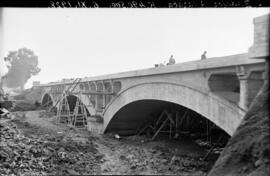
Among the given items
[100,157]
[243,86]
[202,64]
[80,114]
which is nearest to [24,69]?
[80,114]

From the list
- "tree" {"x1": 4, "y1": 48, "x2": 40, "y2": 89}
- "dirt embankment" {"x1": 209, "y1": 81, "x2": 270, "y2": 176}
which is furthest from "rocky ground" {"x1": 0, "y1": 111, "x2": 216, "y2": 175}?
"tree" {"x1": 4, "y1": 48, "x2": 40, "y2": 89}

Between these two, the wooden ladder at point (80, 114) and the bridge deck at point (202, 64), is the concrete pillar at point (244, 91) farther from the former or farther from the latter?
the wooden ladder at point (80, 114)

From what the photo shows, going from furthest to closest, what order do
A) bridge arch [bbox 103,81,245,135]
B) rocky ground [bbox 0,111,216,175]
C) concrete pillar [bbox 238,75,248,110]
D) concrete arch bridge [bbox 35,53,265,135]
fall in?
1. rocky ground [bbox 0,111,216,175]
2. bridge arch [bbox 103,81,245,135]
3. concrete arch bridge [bbox 35,53,265,135]
4. concrete pillar [bbox 238,75,248,110]

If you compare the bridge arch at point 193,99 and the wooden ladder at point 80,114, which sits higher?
the bridge arch at point 193,99

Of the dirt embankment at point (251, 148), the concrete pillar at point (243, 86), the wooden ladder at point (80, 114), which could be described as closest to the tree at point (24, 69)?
the wooden ladder at point (80, 114)

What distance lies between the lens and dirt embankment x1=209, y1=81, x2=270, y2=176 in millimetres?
2465

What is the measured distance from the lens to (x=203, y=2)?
1.82 m

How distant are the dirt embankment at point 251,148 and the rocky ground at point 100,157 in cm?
453

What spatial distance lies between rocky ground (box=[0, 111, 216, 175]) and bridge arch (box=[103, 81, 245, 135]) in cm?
239

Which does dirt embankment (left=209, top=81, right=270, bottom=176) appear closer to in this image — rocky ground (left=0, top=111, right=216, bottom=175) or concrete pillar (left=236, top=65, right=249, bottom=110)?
concrete pillar (left=236, top=65, right=249, bottom=110)

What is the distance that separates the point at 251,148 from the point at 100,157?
804cm

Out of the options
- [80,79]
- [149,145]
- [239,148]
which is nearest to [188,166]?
[149,145]

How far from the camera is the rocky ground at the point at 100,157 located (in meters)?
6.41

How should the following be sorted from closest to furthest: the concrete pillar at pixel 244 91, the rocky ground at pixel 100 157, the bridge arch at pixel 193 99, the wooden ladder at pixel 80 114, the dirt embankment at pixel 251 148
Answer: the dirt embankment at pixel 251 148 < the concrete pillar at pixel 244 91 < the bridge arch at pixel 193 99 < the rocky ground at pixel 100 157 < the wooden ladder at pixel 80 114
